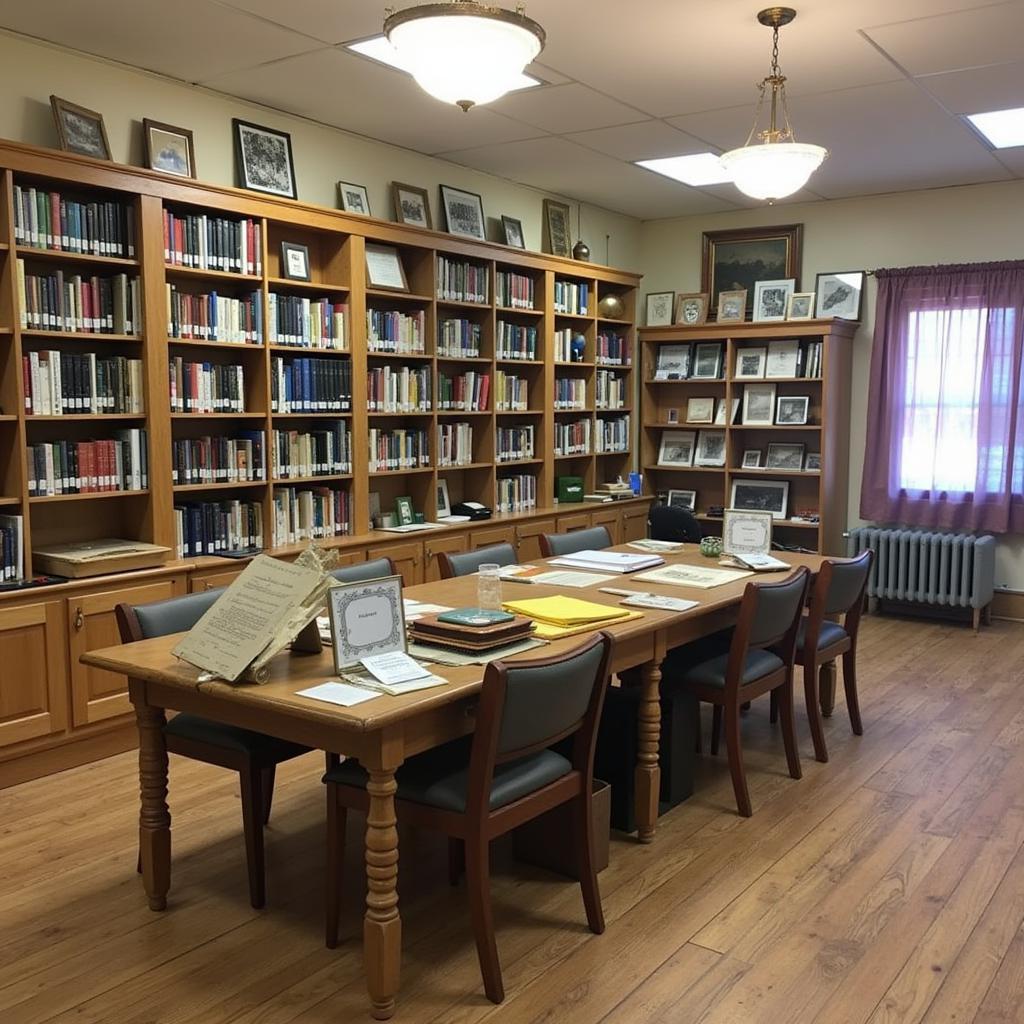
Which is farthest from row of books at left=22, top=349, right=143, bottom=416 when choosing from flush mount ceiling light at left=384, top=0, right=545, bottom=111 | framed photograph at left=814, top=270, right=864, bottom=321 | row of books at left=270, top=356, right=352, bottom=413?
framed photograph at left=814, top=270, right=864, bottom=321

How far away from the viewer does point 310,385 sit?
516 centimetres

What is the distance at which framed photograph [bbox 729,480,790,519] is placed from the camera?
7.31 m

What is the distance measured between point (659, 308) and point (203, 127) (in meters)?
4.05

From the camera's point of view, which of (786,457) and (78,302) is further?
(786,457)

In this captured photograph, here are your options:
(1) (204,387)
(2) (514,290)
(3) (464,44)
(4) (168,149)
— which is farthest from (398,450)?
(3) (464,44)

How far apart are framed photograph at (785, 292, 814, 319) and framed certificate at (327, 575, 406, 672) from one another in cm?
525

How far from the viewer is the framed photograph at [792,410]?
281 inches

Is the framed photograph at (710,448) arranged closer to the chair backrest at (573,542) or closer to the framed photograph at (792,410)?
the framed photograph at (792,410)

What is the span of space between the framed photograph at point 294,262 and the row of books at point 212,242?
25 cm

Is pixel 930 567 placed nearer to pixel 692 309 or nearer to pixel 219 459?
pixel 692 309

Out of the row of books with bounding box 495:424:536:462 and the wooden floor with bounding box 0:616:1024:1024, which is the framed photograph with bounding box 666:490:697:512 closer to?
the row of books with bounding box 495:424:536:462

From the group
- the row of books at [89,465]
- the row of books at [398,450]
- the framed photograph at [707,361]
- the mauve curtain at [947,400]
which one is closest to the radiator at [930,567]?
the mauve curtain at [947,400]

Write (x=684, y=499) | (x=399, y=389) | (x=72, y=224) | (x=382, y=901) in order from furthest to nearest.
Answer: (x=684, y=499)
(x=399, y=389)
(x=72, y=224)
(x=382, y=901)

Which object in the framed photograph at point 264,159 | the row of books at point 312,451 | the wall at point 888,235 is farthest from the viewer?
the wall at point 888,235
